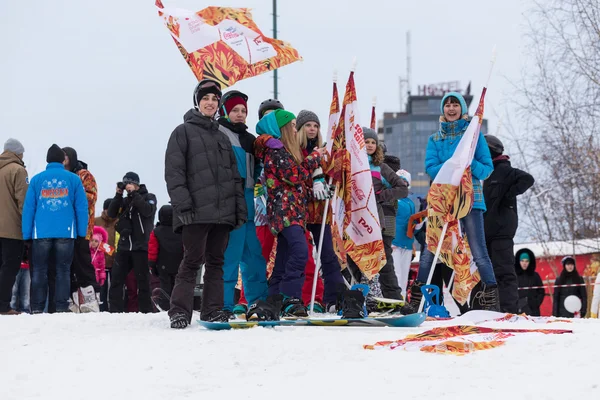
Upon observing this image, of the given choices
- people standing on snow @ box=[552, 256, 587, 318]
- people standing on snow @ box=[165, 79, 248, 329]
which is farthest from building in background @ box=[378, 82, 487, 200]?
people standing on snow @ box=[165, 79, 248, 329]

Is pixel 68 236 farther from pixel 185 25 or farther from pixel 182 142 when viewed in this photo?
pixel 182 142

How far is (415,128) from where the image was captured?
136625mm

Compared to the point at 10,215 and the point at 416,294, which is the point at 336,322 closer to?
the point at 416,294

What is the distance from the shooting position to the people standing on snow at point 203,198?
24.9 feet

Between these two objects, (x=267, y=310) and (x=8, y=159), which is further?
(x=8, y=159)

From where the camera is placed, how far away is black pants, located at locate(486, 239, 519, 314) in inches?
387

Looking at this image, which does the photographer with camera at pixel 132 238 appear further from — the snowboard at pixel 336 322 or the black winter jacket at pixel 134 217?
the snowboard at pixel 336 322

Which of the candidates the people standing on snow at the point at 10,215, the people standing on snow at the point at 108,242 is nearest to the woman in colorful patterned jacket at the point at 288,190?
the people standing on snow at the point at 10,215

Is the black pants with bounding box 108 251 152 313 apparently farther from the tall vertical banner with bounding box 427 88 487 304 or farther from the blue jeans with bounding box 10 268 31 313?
the tall vertical banner with bounding box 427 88 487 304

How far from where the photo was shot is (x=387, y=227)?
10.3 meters

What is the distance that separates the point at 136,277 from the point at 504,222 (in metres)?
5.26

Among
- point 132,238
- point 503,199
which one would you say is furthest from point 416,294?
point 132,238

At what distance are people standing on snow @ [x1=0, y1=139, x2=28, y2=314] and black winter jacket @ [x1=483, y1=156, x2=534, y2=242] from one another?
5482mm

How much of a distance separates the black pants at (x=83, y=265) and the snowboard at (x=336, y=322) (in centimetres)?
417
